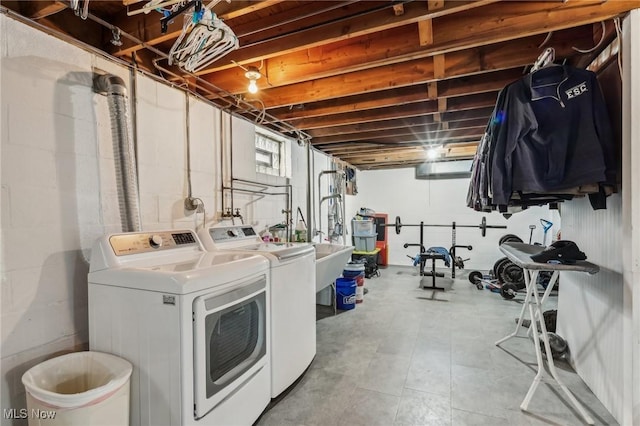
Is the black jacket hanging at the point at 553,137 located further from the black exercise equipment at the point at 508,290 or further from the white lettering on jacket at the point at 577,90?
the black exercise equipment at the point at 508,290

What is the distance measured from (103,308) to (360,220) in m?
4.87

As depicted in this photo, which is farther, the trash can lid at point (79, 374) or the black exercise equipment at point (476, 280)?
the black exercise equipment at point (476, 280)

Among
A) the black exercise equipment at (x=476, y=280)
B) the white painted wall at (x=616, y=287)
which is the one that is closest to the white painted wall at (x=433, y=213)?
the black exercise equipment at (x=476, y=280)

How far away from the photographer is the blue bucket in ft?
12.6

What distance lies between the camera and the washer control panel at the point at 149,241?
5.21ft

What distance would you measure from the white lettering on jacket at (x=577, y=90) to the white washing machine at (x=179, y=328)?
2.08 meters

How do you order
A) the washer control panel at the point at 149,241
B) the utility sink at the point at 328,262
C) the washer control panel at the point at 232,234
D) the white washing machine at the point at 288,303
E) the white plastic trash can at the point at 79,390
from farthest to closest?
the utility sink at the point at 328,262 → the washer control panel at the point at 232,234 → the white washing machine at the point at 288,303 → the washer control panel at the point at 149,241 → the white plastic trash can at the point at 79,390

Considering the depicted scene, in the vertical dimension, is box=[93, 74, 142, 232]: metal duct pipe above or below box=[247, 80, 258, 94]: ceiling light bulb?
below

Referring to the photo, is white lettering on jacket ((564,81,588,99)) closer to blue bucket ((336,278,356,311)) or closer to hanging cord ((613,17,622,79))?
hanging cord ((613,17,622,79))

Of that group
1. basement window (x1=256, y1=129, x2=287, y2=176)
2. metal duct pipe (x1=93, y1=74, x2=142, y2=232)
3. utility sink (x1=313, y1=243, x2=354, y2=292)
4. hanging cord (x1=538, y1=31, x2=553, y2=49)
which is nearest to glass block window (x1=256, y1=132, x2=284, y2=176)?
basement window (x1=256, y1=129, x2=287, y2=176)

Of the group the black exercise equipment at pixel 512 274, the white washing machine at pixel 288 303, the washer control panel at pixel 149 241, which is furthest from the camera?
the black exercise equipment at pixel 512 274

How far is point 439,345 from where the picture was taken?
2805 millimetres

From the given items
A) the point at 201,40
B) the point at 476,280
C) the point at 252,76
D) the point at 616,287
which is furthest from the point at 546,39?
the point at 476,280

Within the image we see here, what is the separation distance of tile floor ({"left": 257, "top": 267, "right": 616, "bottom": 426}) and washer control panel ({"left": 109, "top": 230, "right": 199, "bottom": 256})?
1.24m
